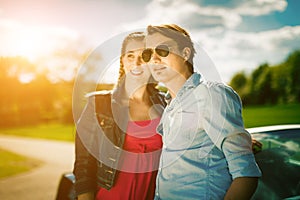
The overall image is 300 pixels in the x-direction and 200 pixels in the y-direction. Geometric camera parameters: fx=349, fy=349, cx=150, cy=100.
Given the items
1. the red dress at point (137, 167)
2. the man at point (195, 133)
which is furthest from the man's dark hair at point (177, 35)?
the red dress at point (137, 167)

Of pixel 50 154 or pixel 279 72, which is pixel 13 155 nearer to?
pixel 50 154

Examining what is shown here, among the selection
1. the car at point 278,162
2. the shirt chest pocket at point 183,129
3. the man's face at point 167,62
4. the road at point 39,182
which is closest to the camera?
the shirt chest pocket at point 183,129

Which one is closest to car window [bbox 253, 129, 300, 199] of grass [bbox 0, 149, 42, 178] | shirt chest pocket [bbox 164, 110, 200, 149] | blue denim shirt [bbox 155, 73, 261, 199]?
blue denim shirt [bbox 155, 73, 261, 199]

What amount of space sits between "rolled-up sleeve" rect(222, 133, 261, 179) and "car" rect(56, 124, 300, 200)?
1082mm

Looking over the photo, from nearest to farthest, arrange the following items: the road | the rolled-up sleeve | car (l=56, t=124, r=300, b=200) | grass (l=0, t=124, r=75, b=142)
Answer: the rolled-up sleeve → car (l=56, t=124, r=300, b=200) → the road → grass (l=0, t=124, r=75, b=142)

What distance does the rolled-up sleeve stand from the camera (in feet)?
5.09

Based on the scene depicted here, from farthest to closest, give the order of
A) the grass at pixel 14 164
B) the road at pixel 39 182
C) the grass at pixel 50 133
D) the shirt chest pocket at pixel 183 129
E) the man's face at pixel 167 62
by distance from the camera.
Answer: the grass at pixel 50 133, the grass at pixel 14 164, the road at pixel 39 182, the man's face at pixel 167 62, the shirt chest pocket at pixel 183 129

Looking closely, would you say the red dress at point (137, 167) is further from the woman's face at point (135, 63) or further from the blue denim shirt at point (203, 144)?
the blue denim shirt at point (203, 144)

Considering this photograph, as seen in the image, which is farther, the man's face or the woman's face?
the woman's face

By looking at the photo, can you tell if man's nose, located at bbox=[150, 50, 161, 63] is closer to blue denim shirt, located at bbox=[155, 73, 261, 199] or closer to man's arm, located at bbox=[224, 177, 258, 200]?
blue denim shirt, located at bbox=[155, 73, 261, 199]

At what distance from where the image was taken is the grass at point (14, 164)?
7.63 metres

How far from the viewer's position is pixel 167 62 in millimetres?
1832

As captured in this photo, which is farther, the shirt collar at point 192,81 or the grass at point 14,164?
the grass at point 14,164

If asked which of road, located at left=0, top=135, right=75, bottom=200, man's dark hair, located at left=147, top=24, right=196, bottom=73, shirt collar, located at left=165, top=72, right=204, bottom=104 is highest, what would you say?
man's dark hair, located at left=147, top=24, right=196, bottom=73
